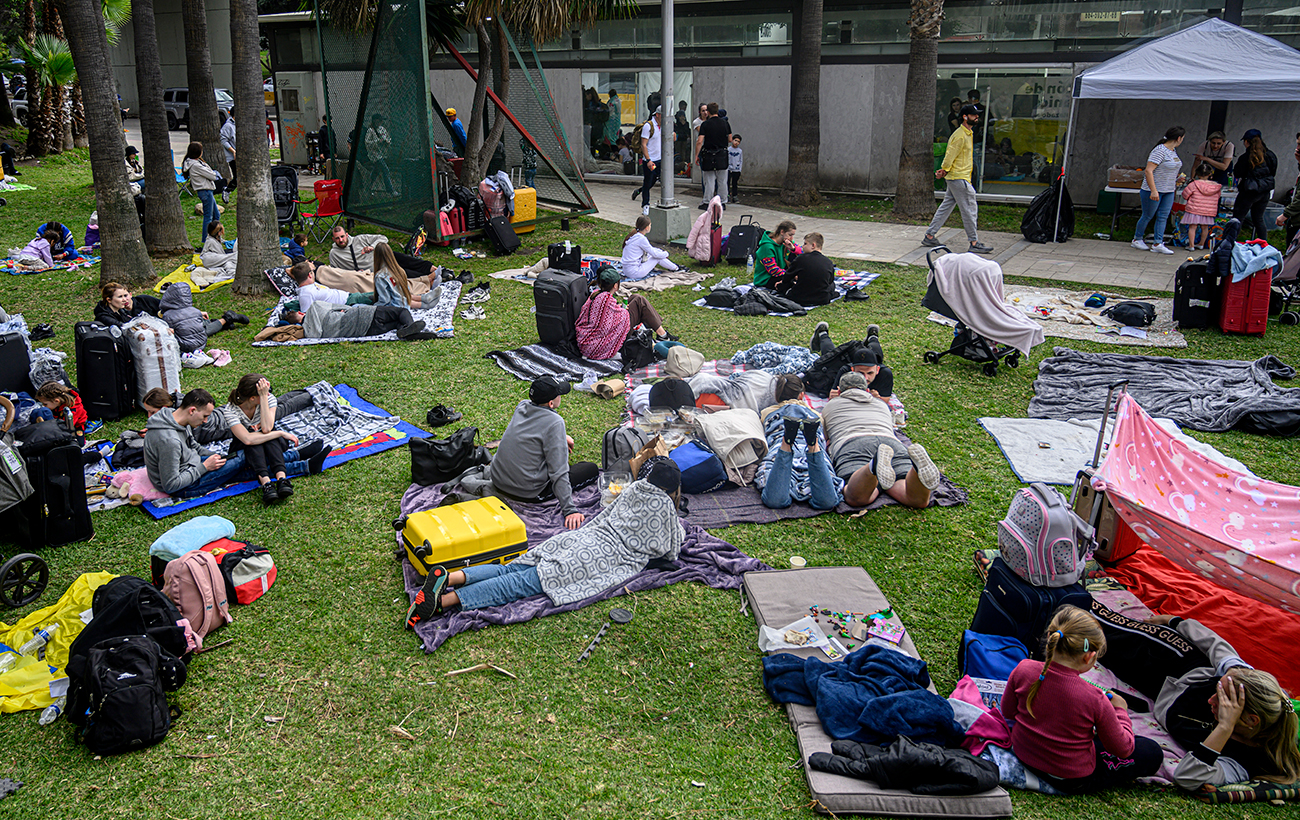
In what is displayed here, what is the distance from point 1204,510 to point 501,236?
11.0 meters

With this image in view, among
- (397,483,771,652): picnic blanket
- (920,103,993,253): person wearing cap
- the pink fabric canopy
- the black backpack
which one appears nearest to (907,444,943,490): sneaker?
the pink fabric canopy

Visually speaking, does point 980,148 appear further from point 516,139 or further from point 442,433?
point 442,433

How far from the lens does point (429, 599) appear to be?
17.8 feet

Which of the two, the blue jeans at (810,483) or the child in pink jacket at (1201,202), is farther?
the child in pink jacket at (1201,202)

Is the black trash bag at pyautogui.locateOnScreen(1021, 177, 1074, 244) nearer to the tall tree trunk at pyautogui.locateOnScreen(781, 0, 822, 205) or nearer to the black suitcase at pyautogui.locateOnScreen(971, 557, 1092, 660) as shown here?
the tall tree trunk at pyautogui.locateOnScreen(781, 0, 822, 205)

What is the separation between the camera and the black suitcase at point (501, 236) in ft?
47.3

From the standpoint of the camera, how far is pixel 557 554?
5.82 meters

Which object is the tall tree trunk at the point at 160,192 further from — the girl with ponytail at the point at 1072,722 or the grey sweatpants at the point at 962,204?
the girl with ponytail at the point at 1072,722

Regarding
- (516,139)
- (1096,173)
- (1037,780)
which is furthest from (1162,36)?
(1037,780)

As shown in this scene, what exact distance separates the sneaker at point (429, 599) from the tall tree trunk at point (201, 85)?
14.4 m

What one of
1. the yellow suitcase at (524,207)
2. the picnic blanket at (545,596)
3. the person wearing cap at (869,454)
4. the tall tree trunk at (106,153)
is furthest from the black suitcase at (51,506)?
the yellow suitcase at (524,207)

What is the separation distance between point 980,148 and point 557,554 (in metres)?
15.3

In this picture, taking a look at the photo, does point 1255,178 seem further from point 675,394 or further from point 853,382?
point 675,394

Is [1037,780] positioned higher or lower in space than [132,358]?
lower
